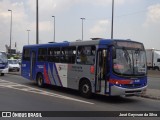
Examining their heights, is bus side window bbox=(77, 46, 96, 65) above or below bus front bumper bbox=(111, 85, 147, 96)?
above

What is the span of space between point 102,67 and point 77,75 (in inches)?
85.0

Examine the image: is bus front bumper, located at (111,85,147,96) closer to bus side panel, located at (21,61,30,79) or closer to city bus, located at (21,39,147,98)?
city bus, located at (21,39,147,98)

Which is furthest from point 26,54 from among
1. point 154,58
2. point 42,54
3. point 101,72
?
point 154,58

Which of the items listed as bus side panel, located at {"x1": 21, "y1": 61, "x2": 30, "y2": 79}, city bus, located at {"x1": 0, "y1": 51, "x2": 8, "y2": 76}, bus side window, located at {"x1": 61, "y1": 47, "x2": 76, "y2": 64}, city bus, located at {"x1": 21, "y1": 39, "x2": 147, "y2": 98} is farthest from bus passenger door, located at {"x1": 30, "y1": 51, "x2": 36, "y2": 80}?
city bus, located at {"x1": 0, "y1": 51, "x2": 8, "y2": 76}

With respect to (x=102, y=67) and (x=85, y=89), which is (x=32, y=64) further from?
(x=102, y=67)

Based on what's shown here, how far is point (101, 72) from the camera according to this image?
15.1 metres

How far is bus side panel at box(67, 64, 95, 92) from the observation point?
1590cm

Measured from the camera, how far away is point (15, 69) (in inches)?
1705

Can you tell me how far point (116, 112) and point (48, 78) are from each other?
334 inches

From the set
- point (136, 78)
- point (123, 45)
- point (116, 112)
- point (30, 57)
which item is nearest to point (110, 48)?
point (123, 45)

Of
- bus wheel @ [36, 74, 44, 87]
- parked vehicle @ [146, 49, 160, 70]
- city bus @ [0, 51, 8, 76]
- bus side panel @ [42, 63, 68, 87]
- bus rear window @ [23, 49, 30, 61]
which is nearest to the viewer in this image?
bus side panel @ [42, 63, 68, 87]

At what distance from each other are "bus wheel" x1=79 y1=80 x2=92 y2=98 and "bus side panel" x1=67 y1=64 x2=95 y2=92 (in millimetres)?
252

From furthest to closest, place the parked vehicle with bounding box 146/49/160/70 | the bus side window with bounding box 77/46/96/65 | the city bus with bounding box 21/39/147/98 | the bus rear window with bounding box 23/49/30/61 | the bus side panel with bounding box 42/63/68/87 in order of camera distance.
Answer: the parked vehicle with bounding box 146/49/160/70 → the bus rear window with bounding box 23/49/30/61 → the bus side panel with bounding box 42/63/68/87 → the bus side window with bounding box 77/46/96/65 → the city bus with bounding box 21/39/147/98

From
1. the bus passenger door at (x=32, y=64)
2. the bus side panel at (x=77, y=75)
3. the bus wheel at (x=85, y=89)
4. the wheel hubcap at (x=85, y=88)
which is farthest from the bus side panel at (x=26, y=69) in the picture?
the wheel hubcap at (x=85, y=88)
